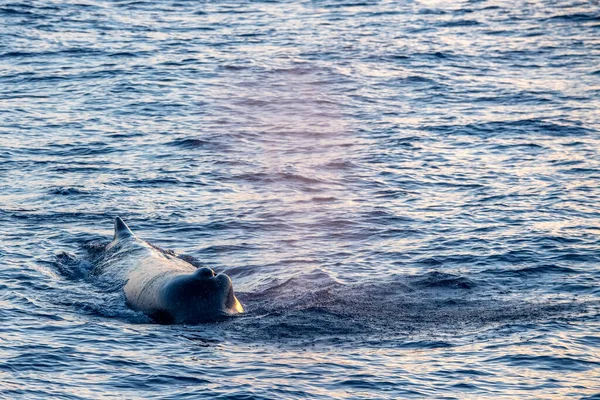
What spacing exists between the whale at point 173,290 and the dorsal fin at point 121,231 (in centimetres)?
140

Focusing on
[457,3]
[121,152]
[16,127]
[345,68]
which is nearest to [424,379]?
[121,152]

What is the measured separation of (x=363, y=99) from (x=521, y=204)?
1157 cm

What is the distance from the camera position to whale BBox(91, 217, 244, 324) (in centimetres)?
1845

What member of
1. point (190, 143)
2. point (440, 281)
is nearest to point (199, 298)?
point (440, 281)

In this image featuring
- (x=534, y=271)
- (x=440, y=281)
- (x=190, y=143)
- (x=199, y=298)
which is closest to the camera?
(x=199, y=298)

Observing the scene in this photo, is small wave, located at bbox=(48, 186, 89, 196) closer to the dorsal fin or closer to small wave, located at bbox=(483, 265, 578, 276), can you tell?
the dorsal fin

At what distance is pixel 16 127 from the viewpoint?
3325cm

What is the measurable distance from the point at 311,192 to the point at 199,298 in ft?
33.7

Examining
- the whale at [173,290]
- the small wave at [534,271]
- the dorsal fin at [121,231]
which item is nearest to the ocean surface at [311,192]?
the small wave at [534,271]

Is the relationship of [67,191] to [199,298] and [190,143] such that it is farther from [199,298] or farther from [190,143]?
[199,298]

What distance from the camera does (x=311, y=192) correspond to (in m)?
28.3

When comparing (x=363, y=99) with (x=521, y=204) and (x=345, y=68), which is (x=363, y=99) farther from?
(x=521, y=204)

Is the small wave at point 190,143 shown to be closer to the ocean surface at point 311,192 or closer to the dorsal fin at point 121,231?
the ocean surface at point 311,192

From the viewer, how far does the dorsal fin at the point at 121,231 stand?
23219 mm
